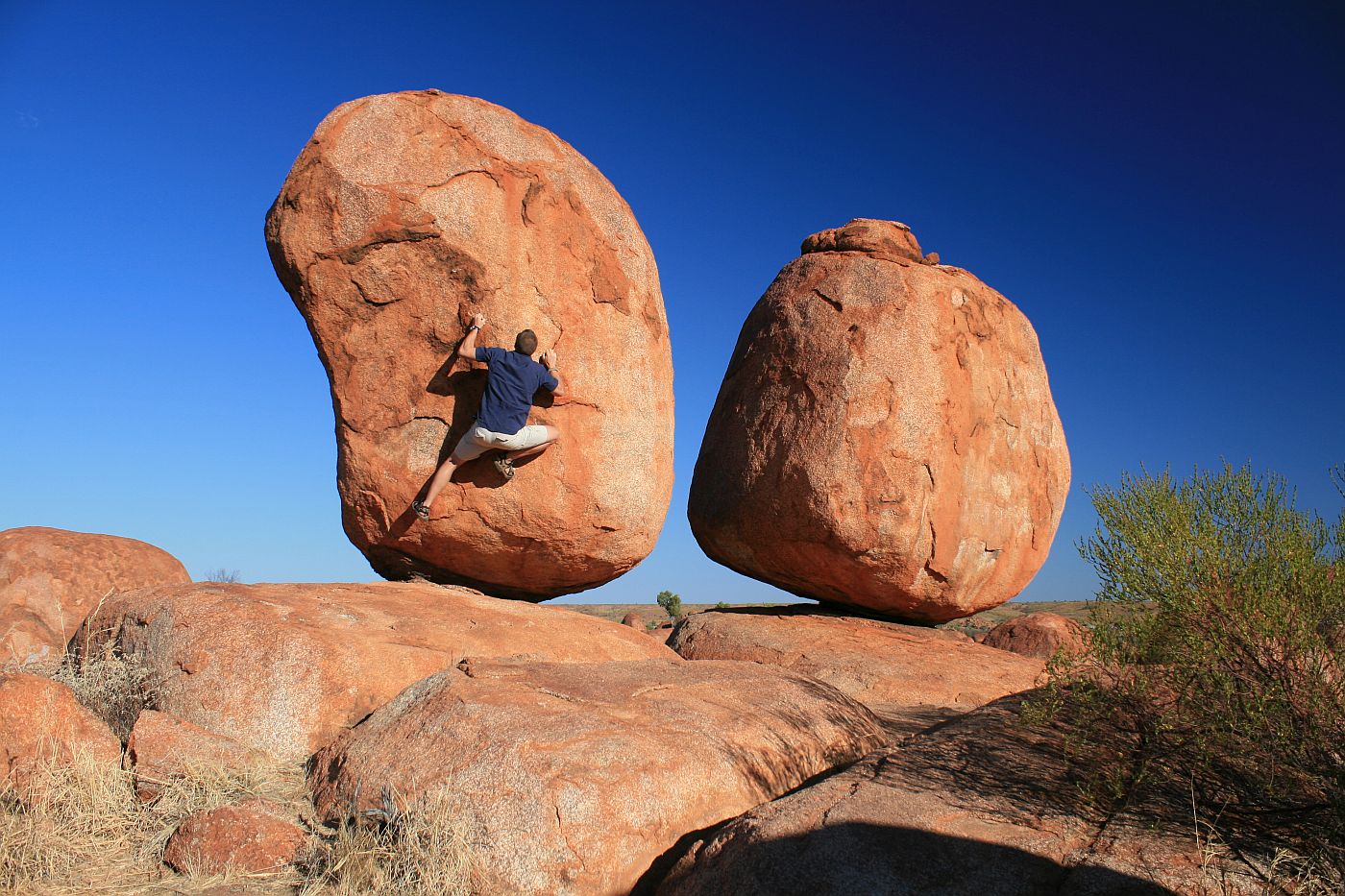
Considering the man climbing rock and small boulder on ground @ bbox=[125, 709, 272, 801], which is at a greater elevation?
the man climbing rock

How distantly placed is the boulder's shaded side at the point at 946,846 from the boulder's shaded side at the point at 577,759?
1.06 feet

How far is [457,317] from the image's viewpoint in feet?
23.2

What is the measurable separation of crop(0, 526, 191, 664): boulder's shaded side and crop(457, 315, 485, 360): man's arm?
108 inches

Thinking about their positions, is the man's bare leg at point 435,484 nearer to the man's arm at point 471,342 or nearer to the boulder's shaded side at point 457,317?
the boulder's shaded side at point 457,317

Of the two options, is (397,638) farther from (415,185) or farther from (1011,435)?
(1011,435)

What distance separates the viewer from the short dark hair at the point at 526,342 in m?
6.91

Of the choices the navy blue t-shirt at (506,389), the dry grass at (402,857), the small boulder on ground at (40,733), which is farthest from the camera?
the navy blue t-shirt at (506,389)

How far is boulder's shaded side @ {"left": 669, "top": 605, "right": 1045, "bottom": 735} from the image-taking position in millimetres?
8250

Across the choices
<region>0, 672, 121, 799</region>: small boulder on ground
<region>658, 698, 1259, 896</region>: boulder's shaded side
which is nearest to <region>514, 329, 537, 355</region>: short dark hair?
<region>0, 672, 121, 799</region>: small boulder on ground

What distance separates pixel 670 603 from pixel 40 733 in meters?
21.1

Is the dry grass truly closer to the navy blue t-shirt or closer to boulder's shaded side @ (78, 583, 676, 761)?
boulder's shaded side @ (78, 583, 676, 761)

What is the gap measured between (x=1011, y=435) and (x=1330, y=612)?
18.1 ft

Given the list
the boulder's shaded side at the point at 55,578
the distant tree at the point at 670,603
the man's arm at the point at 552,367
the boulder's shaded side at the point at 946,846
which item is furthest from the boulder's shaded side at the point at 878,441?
the distant tree at the point at 670,603

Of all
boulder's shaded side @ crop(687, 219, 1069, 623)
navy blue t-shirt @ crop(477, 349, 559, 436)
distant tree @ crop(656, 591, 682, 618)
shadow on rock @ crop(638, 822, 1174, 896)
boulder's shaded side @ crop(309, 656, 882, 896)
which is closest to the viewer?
shadow on rock @ crop(638, 822, 1174, 896)
